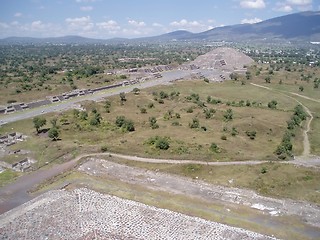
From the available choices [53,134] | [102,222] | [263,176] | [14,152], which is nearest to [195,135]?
[263,176]

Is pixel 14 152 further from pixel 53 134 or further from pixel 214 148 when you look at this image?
pixel 214 148

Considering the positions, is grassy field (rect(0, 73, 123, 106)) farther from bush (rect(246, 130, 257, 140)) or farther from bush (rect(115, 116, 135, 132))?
bush (rect(246, 130, 257, 140))

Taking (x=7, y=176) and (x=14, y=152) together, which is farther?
(x=14, y=152)

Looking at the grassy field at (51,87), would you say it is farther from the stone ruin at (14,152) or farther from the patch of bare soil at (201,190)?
the patch of bare soil at (201,190)

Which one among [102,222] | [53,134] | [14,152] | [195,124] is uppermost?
[53,134]

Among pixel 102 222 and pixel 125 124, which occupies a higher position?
pixel 102 222

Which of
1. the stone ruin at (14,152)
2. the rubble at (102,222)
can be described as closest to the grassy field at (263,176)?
the rubble at (102,222)

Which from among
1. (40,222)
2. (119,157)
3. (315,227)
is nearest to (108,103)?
(119,157)

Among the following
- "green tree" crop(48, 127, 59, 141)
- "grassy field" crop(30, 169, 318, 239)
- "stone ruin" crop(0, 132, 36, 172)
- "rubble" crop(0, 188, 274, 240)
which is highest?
"green tree" crop(48, 127, 59, 141)

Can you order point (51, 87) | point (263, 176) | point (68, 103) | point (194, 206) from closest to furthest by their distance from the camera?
point (194, 206)
point (263, 176)
point (68, 103)
point (51, 87)

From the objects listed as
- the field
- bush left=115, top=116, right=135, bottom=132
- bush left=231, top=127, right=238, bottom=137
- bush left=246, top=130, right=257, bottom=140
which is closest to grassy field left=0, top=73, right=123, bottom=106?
the field

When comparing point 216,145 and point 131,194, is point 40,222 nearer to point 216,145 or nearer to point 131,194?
point 131,194
